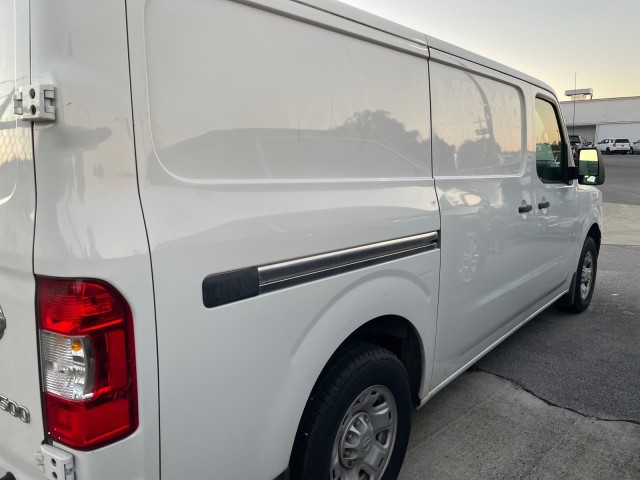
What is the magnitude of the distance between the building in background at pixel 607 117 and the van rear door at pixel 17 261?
55984 mm

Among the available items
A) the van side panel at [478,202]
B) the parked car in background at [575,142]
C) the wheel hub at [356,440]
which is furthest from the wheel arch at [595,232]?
the wheel hub at [356,440]

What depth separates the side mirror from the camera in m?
4.45

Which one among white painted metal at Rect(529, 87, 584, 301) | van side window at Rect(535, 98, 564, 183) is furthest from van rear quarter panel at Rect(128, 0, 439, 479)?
van side window at Rect(535, 98, 564, 183)

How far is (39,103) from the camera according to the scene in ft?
4.25

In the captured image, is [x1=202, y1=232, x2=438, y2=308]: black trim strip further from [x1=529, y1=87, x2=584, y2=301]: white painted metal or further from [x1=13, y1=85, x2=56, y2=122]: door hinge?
[x1=529, y1=87, x2=584, y2=301]: white painted metal

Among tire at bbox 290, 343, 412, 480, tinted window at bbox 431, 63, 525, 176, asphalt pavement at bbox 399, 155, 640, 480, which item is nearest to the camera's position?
tire at bbox 290, 343, 412, 480

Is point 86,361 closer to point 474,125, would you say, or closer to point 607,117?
point 474,125

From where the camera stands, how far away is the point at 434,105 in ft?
8.60

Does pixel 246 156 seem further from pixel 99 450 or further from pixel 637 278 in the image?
pixel 637 278

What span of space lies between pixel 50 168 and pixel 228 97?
573 millimetres

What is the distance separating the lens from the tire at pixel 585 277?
16.8 feet

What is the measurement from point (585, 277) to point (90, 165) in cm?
526

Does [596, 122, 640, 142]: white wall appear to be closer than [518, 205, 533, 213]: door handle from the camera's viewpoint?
No

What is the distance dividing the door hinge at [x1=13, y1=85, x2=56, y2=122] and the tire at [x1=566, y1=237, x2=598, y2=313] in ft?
16.2
